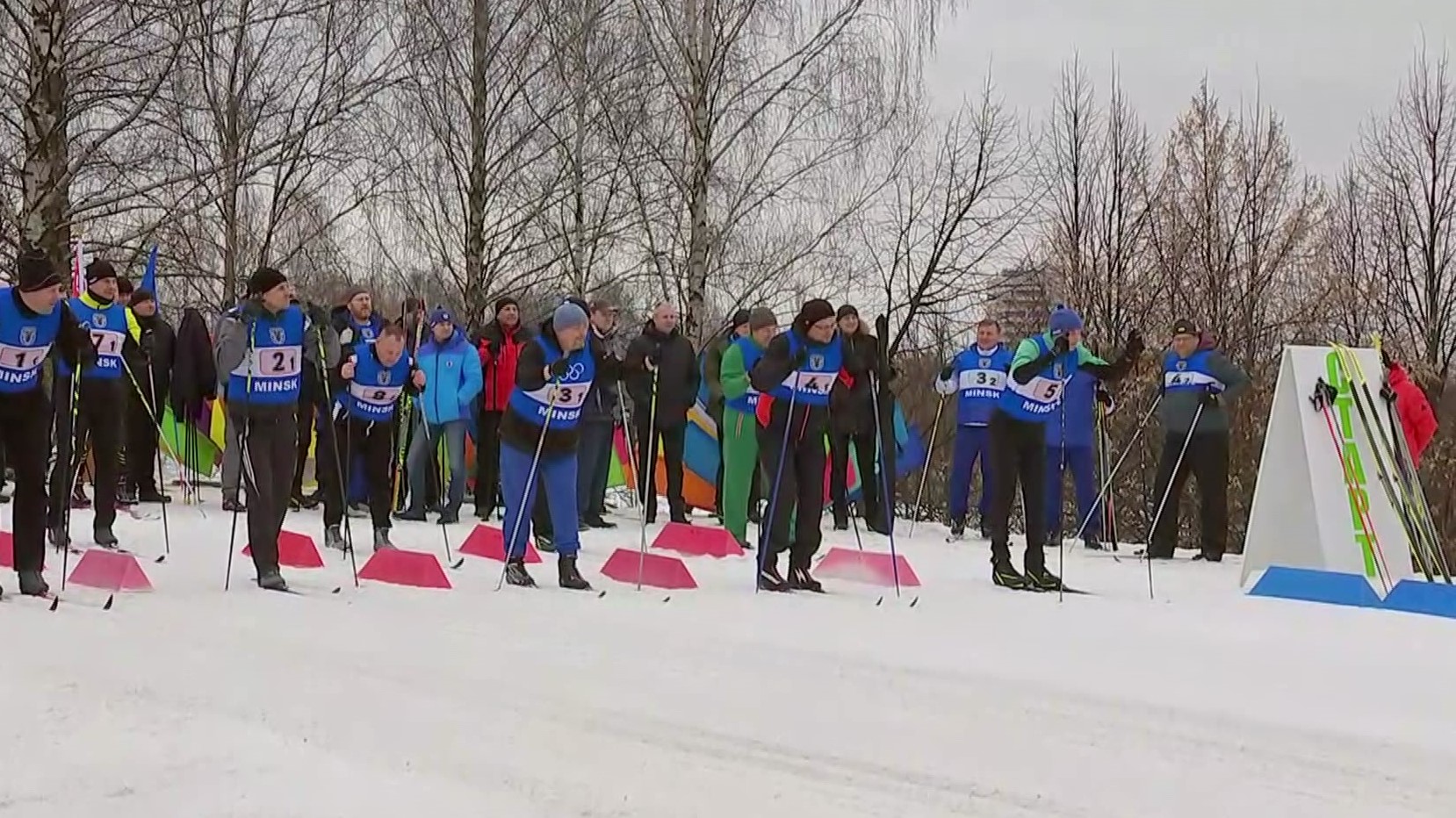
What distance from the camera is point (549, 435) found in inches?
349

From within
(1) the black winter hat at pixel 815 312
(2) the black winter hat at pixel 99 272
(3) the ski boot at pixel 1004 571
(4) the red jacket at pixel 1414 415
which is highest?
(2) the black winter hat at pixel 99 272

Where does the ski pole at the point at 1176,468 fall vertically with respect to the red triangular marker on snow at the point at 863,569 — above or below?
above

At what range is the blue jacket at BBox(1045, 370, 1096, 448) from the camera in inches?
480

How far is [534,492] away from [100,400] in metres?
2.79

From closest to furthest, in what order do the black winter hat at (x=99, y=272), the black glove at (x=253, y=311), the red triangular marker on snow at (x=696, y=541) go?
the black glove at (x=253, y=311)
the black winter hat at (x=99, y=272)
the red triangular marker on snow at (x=696, y=541)

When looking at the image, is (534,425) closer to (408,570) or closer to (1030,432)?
(408,570)

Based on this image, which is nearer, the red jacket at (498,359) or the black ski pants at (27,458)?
the black ski pants at (27,458)

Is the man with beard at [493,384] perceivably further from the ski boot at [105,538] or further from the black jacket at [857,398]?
the ski boot at [105,538]

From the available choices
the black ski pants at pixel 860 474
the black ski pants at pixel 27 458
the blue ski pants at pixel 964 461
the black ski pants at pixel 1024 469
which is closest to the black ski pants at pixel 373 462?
the black ski pants at pixel 27 458

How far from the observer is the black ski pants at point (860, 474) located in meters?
12.5

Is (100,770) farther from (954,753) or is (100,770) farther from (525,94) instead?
(525,94)

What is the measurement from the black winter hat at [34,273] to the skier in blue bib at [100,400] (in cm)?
167

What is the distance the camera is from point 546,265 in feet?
68.5

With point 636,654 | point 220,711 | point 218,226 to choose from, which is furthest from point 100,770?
point 218,226
